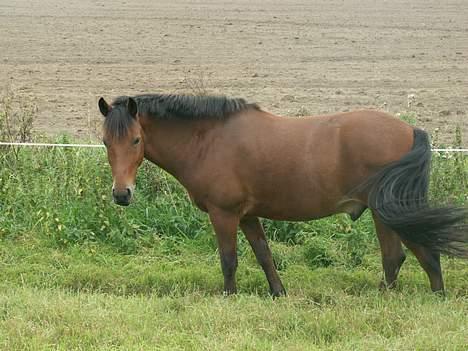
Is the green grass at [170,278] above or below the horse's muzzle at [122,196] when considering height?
below

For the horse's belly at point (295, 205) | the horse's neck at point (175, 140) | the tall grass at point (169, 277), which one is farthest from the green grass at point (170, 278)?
the horse's neck at point (175, 140)

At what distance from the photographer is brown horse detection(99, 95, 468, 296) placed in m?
6.07

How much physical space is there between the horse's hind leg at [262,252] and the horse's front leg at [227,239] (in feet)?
0.84

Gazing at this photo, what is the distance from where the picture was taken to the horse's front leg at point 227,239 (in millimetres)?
6406

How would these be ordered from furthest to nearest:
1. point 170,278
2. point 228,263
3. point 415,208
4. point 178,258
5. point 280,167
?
point 178,258 < point 170,278 < point 228,263 < point 280,167 < point 415,208

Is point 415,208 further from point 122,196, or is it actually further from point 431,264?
point 122,196

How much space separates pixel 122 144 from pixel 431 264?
2715 mm

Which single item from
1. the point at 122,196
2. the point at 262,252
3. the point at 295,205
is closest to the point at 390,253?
the point at 295,205

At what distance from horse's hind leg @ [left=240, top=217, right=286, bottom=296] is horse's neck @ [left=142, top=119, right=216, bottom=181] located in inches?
29.2

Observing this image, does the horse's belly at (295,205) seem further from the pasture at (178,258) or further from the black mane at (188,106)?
the black mane at (188,106)

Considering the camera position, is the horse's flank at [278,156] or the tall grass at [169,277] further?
the horse's flank at [278,156]

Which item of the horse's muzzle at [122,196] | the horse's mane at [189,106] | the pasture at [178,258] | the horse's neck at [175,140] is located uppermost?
the horse's mane at [189,106]

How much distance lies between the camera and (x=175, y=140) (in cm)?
663

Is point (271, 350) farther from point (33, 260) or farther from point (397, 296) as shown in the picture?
point (33, 260)
